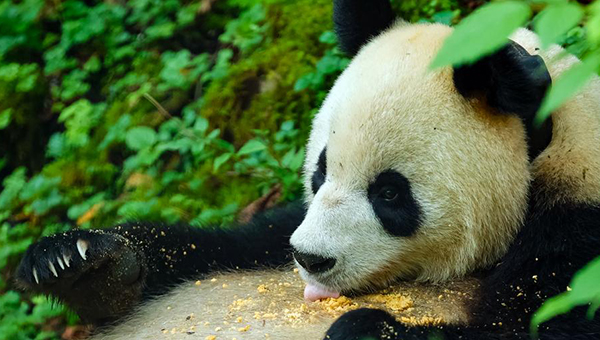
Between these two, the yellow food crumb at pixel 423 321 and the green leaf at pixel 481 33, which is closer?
the green leaf at pixel 481 33

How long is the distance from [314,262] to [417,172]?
538 millimetres

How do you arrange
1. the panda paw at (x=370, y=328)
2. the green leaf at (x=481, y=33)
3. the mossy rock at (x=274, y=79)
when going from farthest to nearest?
the mossy rock at (x=274, y=79), the panda paw at (x=370, y=328), the green leaf at (x=481, y=33)

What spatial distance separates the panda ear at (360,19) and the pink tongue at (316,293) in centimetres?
113

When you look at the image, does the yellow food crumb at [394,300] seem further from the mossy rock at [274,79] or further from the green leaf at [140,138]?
the green leaf at [140,138]

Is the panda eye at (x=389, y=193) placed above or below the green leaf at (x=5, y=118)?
above

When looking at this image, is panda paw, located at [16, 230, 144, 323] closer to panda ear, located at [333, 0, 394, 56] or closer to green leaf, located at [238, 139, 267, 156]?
green leaf, located at [238, 139, 267, 156]

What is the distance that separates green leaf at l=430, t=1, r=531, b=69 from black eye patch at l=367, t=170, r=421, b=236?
71.8 inches

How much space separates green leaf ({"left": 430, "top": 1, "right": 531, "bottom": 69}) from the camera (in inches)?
52.6

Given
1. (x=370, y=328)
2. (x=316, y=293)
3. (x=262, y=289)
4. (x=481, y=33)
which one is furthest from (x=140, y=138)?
(x=481, y=33)

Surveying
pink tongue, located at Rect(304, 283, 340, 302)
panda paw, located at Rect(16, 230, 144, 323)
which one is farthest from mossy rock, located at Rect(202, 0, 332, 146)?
pink tongue, located at Rect(304, 283, 340, 302)

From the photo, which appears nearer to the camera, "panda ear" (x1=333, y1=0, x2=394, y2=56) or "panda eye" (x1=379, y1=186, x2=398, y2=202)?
"panda eye" (x1=379, y1=186, x2=398, y2=202)

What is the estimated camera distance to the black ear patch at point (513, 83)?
116 inches

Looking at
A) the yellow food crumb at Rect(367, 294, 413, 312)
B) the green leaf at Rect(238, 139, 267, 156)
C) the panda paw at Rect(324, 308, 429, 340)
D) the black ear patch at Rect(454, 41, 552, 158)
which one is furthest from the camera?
the green leaf at Rect(238, 139, 267, 156)

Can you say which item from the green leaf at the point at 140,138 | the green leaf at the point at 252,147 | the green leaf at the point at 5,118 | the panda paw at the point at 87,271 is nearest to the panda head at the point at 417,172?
the panda paw at the point at 87,271
